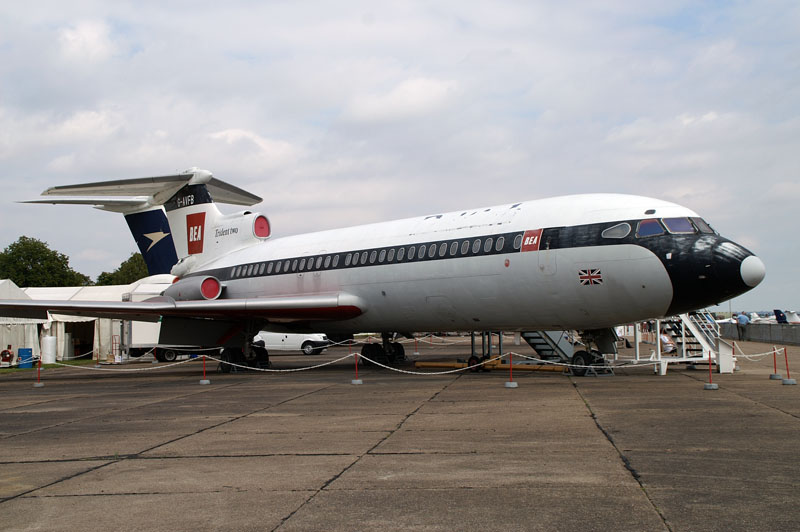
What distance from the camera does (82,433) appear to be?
964cm

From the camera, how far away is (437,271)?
16844 mm

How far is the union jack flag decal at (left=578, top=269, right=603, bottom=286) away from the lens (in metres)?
14.2

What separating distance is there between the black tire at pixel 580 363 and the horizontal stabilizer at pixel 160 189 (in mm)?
→ 14432

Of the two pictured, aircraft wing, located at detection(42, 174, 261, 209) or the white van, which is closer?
aircraft wing, located at detection(42, 174, 261, 209)

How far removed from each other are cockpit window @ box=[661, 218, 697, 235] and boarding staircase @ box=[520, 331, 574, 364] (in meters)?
5.19

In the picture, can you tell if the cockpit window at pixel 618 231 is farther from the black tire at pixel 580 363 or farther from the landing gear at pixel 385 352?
the landing gear at pixel 385 352

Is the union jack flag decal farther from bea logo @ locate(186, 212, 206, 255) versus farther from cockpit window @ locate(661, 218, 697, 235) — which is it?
bea logo @ locate(186, 212, 206, 255)

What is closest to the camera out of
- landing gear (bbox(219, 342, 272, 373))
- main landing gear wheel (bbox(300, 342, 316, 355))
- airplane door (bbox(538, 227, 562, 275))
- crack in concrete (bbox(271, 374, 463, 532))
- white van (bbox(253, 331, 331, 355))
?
crack in concrete (bbox(271, 374, 463, 532))

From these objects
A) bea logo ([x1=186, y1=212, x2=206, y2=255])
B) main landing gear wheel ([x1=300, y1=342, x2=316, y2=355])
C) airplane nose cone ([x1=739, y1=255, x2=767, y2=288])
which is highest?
bea logo ([x1=186, y1=212, x2=206, y2=255])

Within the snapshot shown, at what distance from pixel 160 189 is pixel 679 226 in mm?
17711

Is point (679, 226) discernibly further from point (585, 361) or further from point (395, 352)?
point (395, 352)

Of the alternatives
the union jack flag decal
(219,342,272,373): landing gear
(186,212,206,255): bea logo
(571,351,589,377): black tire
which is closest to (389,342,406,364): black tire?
(219,342,272,373): landing gear

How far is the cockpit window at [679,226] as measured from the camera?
13742mm

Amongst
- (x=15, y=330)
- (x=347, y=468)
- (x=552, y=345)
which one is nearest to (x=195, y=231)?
(x=15, y=330)
